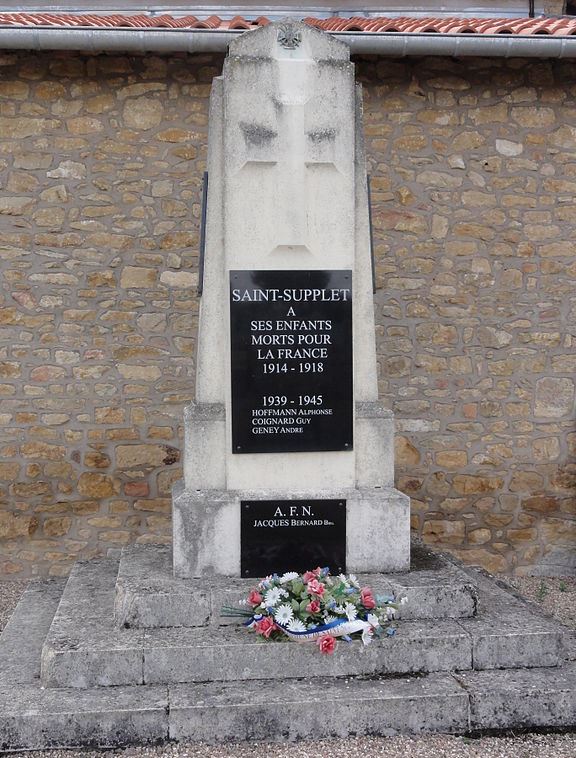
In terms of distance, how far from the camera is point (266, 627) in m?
3.81

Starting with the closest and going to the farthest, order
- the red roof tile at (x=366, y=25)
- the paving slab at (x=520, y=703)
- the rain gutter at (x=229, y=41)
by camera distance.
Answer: the paving slab at (x=520, y=703)
the rain gutter at (x=229, y=41)
the red roof tile at (x=366, y=25)

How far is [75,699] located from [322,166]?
263 cm

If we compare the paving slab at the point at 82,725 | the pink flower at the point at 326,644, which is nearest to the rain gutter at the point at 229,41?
the pink flower at the point at 326,644

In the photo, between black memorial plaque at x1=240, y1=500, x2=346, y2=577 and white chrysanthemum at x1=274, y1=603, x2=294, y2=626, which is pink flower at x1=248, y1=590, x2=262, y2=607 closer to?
white chrysanthemum at x1=274, y1=603, x2=294, y2=626

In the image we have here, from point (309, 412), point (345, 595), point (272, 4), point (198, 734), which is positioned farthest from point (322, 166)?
point (272, 4)

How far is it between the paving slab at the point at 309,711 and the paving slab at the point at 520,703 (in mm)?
63

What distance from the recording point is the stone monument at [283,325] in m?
4.29

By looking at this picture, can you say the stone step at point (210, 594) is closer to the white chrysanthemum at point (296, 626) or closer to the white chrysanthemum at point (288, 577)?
the white chrysanthemum at point (288, 577)

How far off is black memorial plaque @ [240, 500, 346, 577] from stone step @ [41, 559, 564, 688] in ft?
1.40

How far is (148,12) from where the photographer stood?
8195mm

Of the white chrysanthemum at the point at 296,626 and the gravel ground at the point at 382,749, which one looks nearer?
the gravel ground at the point at 382,749

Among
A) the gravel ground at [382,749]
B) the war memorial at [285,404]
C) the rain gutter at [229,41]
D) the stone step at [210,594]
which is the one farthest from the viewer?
the rain gutter at [229,41]

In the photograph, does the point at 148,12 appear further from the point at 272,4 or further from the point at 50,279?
the point at 50,279

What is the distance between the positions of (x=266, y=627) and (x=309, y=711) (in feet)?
1.31
